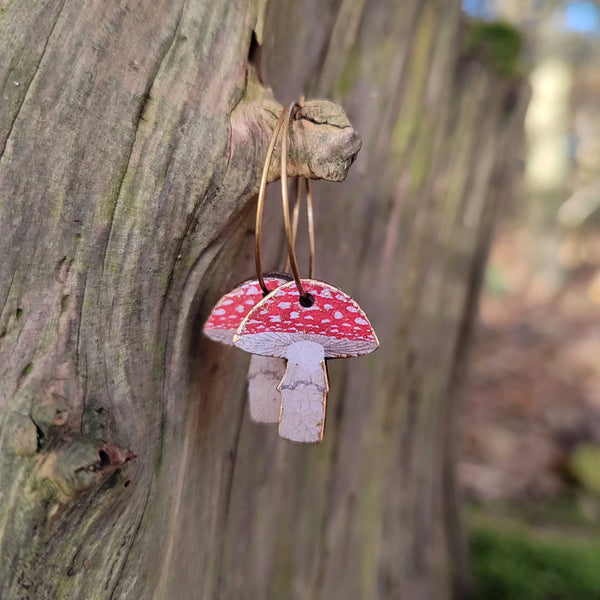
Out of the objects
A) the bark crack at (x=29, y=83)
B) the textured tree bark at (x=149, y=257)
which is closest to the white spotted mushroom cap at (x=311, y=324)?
the textured tree bark at (x=149, y=257)

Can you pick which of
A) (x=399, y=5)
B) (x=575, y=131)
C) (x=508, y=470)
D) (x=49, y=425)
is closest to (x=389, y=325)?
(x=399, y=5)

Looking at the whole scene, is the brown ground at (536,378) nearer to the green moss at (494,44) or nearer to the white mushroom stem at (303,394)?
the green moss at (494,44)

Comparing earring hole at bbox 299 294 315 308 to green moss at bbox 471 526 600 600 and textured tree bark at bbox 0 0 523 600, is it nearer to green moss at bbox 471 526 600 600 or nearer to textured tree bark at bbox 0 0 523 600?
textured tree bark at bbox 0 0 523 600

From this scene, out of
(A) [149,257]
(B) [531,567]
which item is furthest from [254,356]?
(B) [531,567]

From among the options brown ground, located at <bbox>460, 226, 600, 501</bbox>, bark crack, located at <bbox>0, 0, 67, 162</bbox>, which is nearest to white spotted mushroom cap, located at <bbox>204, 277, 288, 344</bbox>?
bark crack, located at <bbox>0, 0, 67, 162</bbox>

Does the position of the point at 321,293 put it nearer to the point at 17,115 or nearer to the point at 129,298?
the point at 129,298

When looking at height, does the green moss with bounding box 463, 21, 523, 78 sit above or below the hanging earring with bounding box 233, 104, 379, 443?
above
